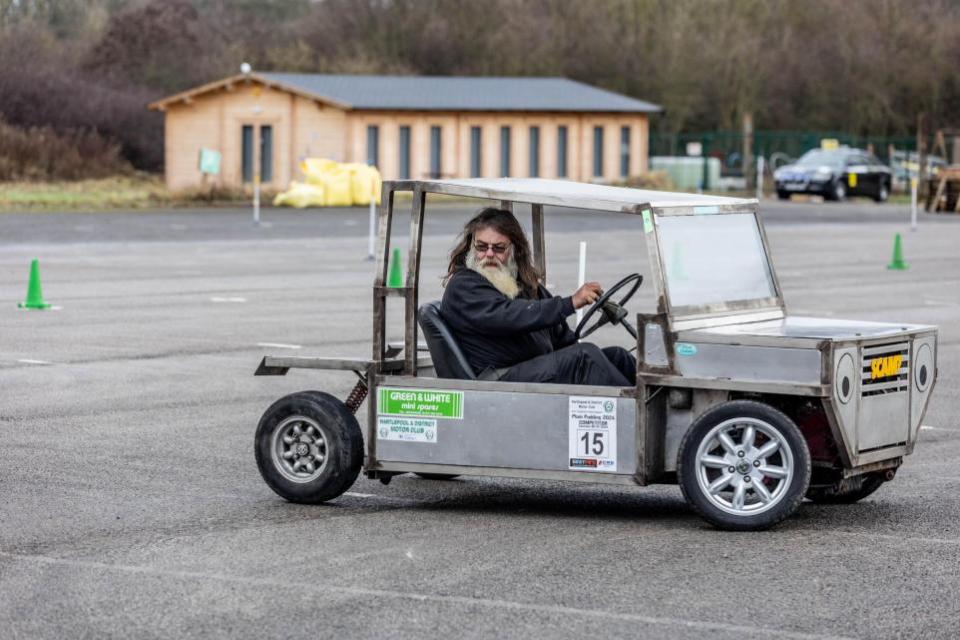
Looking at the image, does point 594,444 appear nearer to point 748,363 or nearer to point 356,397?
point 748,363

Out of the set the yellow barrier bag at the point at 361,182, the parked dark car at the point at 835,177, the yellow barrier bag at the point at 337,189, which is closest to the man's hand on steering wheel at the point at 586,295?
the yellow barrier bag at the point at 337,189

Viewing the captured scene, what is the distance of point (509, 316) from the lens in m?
8.63

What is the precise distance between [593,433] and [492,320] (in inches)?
30.2

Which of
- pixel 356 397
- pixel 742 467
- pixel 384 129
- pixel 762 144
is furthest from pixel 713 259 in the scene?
pixel 762 144

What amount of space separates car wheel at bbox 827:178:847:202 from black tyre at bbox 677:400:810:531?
53.4 metres

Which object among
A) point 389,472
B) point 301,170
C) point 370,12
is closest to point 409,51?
point 370,12

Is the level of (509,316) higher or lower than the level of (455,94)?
lower

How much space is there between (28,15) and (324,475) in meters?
88.1

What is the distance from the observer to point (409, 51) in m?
82.6

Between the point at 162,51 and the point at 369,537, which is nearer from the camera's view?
the point at 369,537

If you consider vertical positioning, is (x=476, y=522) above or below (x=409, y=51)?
below

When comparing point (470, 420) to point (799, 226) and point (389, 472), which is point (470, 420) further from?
point (799, 226)

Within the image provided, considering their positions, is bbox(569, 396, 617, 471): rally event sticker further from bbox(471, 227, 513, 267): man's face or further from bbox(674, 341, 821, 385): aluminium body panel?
bbox(471, 227, 513, 267): man's face

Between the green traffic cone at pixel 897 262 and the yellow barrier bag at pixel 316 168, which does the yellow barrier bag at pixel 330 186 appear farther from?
the green traffic cone at pixel 897 262
